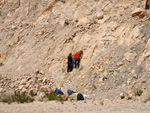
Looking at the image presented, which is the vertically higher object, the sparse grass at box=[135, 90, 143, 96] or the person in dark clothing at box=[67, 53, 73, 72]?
the person in dark clothing at box=[67, 53, 73, 72]

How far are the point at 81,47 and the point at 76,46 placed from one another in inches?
17.0

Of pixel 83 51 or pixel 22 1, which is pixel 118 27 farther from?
pixel 22 1

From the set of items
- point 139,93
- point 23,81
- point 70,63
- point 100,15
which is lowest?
point 139,93

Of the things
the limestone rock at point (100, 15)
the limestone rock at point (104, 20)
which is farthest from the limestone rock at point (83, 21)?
the limestone rock at point (104, 20)

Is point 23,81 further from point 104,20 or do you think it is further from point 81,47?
point 104,20

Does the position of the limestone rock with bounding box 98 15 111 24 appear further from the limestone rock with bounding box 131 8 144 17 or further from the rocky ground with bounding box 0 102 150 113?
the rocky ground with bounding box 0 102 150 113

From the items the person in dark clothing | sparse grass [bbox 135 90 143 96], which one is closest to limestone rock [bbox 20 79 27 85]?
the person in dark clothing

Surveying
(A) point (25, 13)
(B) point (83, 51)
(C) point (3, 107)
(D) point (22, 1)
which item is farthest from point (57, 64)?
(D) point (22, 1)

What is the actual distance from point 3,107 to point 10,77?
4.50m

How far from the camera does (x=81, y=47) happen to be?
39.5 ft

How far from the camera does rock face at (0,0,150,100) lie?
9430 mm

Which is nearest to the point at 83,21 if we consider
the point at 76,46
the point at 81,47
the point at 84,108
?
the point at 76,46

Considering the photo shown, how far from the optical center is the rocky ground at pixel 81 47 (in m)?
9.13

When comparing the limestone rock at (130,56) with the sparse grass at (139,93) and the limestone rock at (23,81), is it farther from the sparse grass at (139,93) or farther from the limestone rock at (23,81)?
the limestone rock at (23,81)
